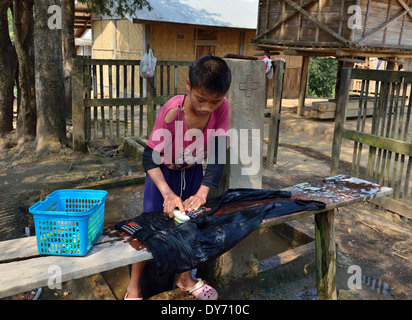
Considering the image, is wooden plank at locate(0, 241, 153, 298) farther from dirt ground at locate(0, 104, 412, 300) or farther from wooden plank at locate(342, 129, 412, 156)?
wooden plank at locate(342, 129, 412, 156)

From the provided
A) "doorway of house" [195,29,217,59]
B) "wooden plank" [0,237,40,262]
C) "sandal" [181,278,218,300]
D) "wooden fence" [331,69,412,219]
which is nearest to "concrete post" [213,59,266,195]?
"sandal" [181,278,218,300]

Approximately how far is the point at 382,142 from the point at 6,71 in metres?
7.63

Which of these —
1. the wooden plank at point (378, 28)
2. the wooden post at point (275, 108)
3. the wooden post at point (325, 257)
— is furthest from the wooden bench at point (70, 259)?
the wooden plank at point (378, 28)

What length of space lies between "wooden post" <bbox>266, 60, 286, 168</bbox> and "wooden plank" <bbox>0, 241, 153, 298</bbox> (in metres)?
5.19

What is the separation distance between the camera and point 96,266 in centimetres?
184

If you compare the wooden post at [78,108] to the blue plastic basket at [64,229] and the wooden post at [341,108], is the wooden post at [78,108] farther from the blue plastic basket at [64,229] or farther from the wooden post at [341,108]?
the blue plastic basket at [64,229]

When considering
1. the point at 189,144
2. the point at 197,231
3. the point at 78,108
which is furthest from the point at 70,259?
the point at 78,108

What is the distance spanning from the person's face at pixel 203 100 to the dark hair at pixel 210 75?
0.09ft

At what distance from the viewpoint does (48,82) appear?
23.3 feet

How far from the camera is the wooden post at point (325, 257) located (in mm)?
2994

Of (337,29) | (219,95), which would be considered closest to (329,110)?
(337,29)

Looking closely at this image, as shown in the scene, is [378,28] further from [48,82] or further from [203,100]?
[203,100]

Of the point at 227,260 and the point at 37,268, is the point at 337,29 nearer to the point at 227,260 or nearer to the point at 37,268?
the point at 227,260

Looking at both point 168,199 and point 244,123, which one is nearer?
point 168,199
